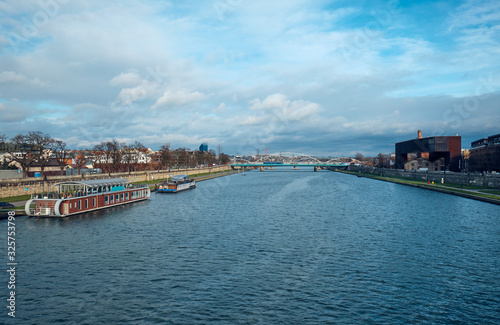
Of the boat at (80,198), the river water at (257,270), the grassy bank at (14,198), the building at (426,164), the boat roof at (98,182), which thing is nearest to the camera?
the river water at (257,270)

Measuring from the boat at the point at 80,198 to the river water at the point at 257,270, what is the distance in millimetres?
1639

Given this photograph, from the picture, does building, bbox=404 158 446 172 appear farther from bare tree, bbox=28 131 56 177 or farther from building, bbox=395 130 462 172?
bare tree, bbox=28 131 56 177

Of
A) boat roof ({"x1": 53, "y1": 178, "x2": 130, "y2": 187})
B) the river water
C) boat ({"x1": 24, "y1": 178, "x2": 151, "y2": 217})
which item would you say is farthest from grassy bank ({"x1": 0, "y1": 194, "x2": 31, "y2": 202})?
the river water

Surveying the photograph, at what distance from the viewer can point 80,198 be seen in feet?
155

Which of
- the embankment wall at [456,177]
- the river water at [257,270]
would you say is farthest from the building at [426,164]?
the river water at [257,270]

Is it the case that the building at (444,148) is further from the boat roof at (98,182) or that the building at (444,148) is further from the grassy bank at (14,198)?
the grassy bank at (14,198)

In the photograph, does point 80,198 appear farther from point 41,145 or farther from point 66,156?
point 66,156

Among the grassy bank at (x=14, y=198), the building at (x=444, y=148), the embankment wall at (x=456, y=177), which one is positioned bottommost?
the grassy bank at (x=14, y=198)

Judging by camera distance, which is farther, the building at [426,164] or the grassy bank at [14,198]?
the building at [426,164]

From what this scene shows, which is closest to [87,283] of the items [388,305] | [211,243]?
[211,243]

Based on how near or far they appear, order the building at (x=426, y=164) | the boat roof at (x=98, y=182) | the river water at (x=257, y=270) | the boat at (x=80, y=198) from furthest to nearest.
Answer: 1. the building at (x=426, y=164)
2. the boat roof at (x=98, y=182)
3. the boat at (x=80, y=198)
4. the river water at (x=257, y=270)

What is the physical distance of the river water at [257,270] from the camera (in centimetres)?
1823

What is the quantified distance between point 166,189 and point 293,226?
46.8 metres

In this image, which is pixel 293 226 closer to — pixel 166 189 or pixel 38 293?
pixel 38 293
